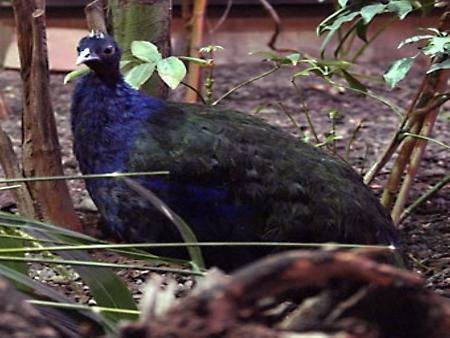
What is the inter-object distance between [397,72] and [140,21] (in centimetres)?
67

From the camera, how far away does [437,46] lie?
1.95 metres

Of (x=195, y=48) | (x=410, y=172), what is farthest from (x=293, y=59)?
(x=195, y=48)

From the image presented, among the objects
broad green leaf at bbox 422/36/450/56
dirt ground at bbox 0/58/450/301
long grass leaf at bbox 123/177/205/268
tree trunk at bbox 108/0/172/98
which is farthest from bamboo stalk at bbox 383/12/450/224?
long grass leaf at bbox 123/177/205/268

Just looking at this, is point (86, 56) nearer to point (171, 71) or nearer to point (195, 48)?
point (171, 71)

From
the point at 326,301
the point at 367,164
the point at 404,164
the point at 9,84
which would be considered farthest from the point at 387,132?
the point at 326,301

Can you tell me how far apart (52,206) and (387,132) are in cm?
192

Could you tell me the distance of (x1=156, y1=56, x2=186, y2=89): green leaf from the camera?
6.87 feet

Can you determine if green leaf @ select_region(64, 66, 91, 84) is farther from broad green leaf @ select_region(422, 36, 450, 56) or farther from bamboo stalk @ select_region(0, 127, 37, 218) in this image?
broad green leaf @ select_region(422, 36, 450, 56)

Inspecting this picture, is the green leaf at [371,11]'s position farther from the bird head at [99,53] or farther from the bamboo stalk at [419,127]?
the bird head at [99,53]

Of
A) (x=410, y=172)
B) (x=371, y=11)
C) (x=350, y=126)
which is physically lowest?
(x=350, y=126)

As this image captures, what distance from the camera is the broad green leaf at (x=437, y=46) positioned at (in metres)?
1.93

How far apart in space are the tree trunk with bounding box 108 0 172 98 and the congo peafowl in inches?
17.3

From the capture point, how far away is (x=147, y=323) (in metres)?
0.83

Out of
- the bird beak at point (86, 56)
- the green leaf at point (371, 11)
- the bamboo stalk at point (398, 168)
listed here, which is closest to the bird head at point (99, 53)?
the bird beak at point (86, 56)
